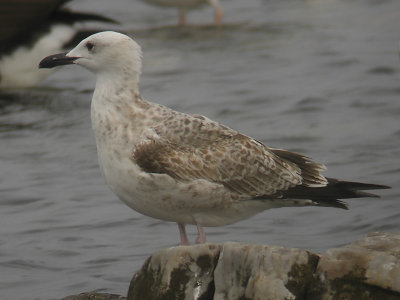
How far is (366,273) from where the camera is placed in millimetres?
5020

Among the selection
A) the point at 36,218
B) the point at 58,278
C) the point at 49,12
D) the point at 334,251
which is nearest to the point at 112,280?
the point at 58,278

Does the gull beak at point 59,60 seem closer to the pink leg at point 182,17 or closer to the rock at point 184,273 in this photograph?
the rock at point 184,273

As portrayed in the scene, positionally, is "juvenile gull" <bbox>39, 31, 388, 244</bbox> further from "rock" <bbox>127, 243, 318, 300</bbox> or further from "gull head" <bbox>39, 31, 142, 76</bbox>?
"rock" <bbox>127, 243, 318, 300</bbox>

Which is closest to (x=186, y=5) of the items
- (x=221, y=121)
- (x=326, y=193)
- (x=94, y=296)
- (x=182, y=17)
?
(x=182, y=17)

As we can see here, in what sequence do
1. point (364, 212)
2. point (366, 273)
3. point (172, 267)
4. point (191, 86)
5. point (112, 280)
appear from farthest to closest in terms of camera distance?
point (191, 86) → point (364, 212) → point (112, 280) → point (172, 267) → point (366, 273)

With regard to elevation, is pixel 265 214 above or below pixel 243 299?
below

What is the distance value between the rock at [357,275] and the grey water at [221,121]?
2541 mm

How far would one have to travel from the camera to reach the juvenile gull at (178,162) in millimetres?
6664

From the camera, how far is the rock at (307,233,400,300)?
4977 millimetres

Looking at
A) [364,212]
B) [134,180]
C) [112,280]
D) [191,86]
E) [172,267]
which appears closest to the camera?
[172,267]

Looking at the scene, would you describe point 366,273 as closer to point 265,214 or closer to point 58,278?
point 58,278

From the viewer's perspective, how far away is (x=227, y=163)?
712 centimetres

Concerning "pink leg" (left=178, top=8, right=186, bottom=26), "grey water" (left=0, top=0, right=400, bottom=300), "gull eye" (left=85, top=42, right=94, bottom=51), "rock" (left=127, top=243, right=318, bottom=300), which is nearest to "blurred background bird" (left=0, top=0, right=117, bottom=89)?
"grey water" (left=0, top=0, right=400, bottom=300)

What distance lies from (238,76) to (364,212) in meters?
5.59
